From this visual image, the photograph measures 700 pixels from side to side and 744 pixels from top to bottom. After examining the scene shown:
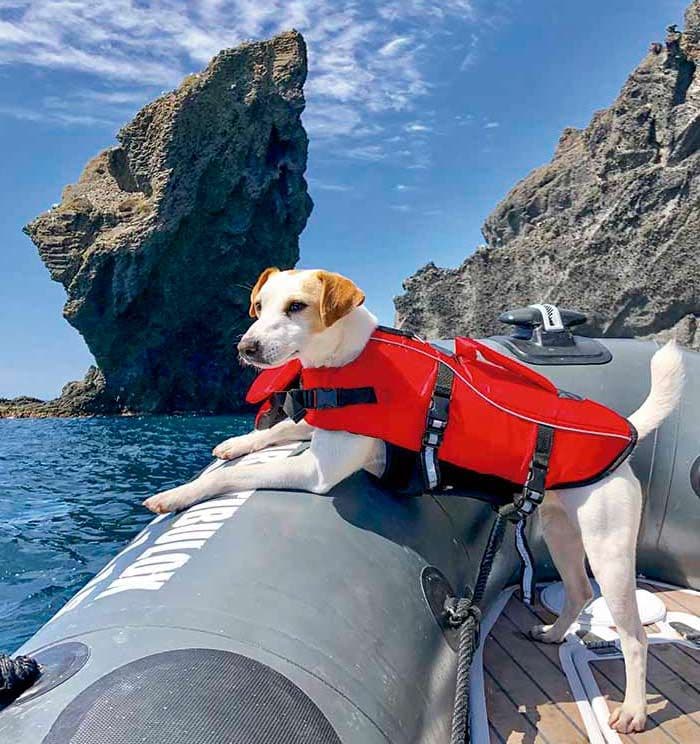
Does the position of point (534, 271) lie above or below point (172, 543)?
above

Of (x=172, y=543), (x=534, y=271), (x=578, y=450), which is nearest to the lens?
(x=172, y=543)

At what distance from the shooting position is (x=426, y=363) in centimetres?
197

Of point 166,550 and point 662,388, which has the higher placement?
point 662,388

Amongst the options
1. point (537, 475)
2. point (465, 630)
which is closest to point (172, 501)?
point (465, 630)

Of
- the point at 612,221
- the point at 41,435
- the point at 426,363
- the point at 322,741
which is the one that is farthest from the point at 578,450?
the point at 612,221

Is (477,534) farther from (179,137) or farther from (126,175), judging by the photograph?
(126,175)

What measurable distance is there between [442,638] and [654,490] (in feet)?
4.98

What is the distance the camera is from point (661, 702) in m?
1.91

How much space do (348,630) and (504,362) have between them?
3.60ft

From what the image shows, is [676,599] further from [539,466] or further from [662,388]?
[539,466]

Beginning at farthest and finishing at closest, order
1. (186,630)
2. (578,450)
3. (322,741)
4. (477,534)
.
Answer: (477,534) → (578,450) → (186,630) → (322,741)

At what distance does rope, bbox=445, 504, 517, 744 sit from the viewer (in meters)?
1.47

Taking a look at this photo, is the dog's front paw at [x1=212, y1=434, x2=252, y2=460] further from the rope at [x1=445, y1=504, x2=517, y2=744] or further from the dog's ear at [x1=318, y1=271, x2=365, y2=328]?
the rope at [x1=445, y1=504, x2=517, y2=744]

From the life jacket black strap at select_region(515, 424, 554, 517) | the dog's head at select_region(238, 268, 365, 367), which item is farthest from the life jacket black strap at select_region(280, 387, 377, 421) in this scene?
the life jacket black strap at select_region(515, 424, 554, 517)
